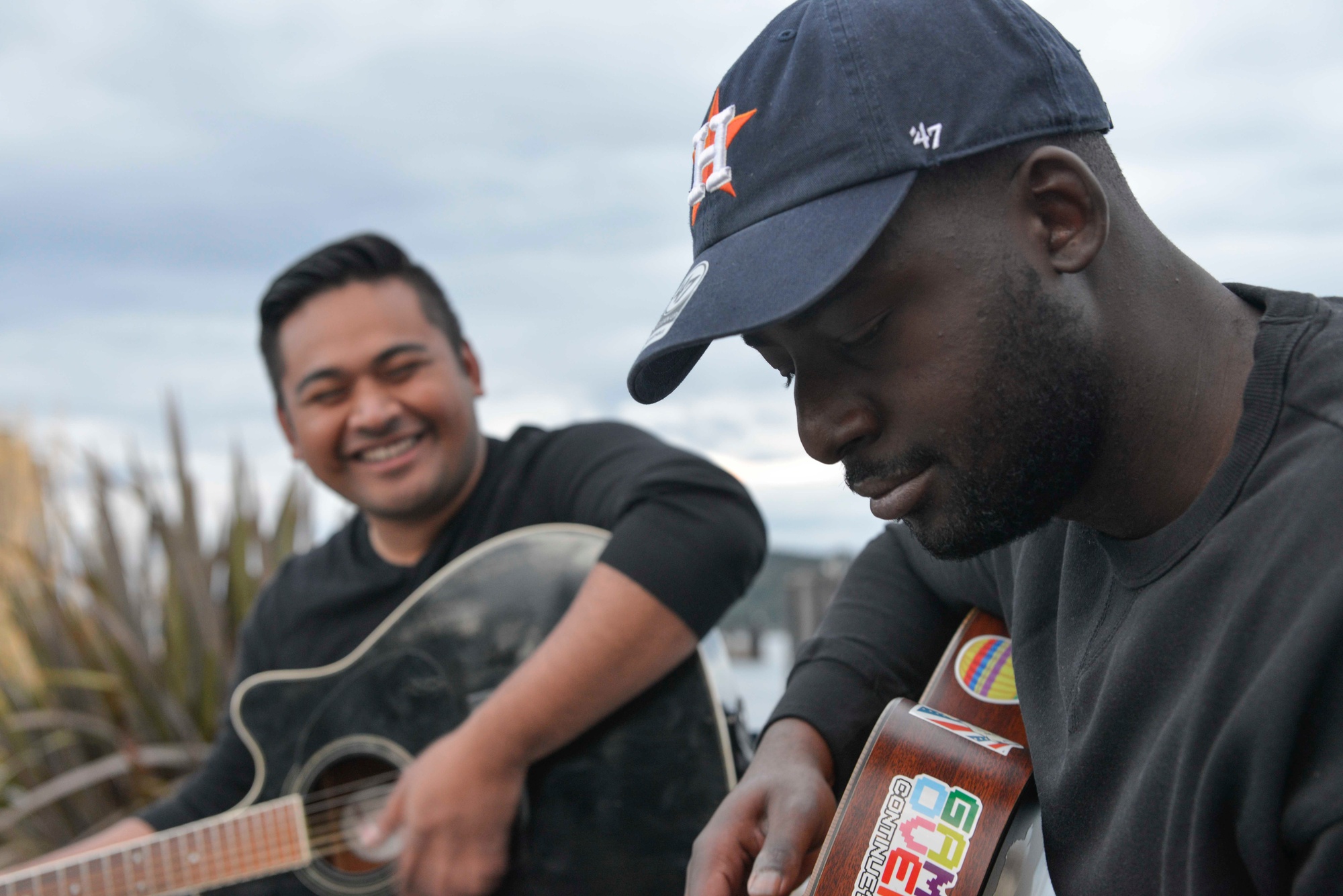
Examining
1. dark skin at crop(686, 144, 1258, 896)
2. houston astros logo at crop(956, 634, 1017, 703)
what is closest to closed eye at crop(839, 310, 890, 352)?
dark skin at crop(686, 144, 1258, 896)

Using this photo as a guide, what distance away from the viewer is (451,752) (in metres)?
1.89

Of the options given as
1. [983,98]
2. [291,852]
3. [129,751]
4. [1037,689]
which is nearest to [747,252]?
[983,98]

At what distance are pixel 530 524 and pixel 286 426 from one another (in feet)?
2.57

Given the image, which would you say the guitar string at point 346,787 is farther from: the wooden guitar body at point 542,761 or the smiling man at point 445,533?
the smiling man at point 445,533

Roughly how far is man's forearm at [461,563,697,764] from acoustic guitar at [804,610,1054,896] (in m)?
0.69

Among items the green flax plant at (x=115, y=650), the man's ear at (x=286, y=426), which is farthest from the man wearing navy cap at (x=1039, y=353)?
the green flax plant at (x=115, y=650)

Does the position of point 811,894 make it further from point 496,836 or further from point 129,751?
point 129,751

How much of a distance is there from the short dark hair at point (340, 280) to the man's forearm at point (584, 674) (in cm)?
90

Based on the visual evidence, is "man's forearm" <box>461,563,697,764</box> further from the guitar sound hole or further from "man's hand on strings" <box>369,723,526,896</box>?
the guitar sound hole

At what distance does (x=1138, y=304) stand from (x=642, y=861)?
4.23 ft

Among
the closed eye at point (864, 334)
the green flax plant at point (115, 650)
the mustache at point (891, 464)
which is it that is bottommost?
the green flax plant at point (115, 650)

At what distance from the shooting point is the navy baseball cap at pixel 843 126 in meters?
0.96

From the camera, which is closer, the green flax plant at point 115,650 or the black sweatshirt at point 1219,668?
the black sweatshirt at point 1219,668

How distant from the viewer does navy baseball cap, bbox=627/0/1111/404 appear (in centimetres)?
96
